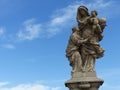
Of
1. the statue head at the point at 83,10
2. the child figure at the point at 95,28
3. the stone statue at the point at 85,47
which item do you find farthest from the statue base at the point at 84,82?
the statue head at the point at 83,10

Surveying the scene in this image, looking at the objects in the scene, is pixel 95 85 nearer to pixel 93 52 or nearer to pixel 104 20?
pixel 93 52

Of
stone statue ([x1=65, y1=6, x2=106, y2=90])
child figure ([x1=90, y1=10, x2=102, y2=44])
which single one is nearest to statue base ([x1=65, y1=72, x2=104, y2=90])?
stone statue ([x1=65, y1=6, x2=106, y2=90])

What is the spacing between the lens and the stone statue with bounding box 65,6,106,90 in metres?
16.1

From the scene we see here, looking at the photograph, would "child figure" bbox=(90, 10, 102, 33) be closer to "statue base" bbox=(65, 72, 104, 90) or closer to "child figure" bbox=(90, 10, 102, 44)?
"child figure" bbox=(90, 10, 102, 44)

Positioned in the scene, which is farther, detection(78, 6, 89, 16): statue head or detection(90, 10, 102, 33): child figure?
detection(78, 6, 89, 16): statue head

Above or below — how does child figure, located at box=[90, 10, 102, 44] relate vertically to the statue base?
above

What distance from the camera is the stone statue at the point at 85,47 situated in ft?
53.0

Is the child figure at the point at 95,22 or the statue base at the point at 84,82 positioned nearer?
the statue base at the point at 84,82

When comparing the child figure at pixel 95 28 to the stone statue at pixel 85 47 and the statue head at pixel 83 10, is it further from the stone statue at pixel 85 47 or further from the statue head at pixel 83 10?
the statue head at pixel 83 10

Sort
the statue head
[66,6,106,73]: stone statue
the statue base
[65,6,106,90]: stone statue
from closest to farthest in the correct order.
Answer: the statue base
[65,6,106,90]: stone statue
[66,6,106,73]: stone statue
the statue head

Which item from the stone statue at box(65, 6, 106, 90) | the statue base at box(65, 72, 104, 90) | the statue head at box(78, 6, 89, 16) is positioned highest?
the statue head at box(78, 6, 89, 16)

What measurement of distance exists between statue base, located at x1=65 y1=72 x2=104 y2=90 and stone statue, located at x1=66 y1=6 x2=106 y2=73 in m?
0.23

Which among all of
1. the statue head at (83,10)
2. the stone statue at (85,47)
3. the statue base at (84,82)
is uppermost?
the statue head at (83,10)

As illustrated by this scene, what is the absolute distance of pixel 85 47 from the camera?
54.6 ft
